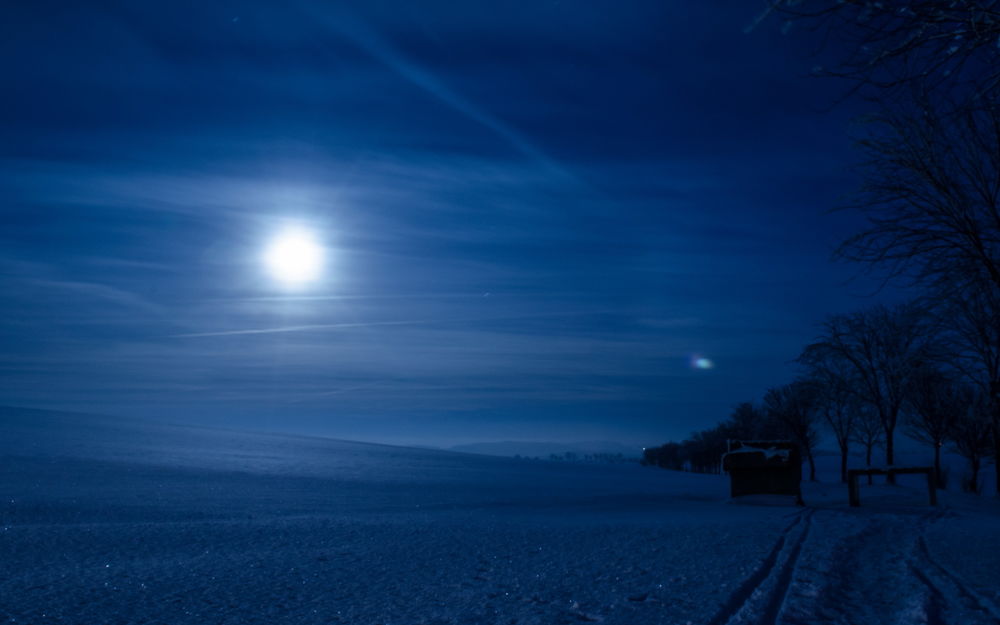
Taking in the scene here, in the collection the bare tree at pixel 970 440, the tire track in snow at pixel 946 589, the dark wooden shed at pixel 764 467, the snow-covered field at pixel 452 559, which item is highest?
the bare tree at pixel 970 440

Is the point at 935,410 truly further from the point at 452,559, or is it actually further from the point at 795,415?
the point at 452,559

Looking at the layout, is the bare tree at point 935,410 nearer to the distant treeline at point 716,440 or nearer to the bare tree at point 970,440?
the bare tree at point 970,440

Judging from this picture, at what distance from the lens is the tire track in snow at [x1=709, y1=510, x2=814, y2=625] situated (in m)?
5.25

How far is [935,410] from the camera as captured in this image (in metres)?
30.6

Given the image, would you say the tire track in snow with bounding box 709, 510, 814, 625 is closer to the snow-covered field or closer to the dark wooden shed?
the snow-covered field

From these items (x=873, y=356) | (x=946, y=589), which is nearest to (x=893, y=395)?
(x=873, y=356)

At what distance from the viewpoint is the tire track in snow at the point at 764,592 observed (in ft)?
17.2

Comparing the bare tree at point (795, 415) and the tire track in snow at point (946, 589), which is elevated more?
the bare tree at point (795, 415)

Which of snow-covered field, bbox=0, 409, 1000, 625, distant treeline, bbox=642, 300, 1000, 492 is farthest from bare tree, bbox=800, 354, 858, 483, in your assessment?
snow-covered field, bbox=0, 409, 1000, 625

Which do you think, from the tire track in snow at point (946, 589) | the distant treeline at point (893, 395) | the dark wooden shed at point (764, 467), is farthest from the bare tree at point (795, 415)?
the tire track in snow at point (946, 589)

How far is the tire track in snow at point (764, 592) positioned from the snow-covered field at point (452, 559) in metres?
0.03

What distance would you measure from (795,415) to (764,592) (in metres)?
38.5

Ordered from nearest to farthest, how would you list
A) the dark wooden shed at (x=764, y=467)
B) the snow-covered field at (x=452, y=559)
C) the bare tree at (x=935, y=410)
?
the snow-covered field at (x=452, y=559)
the dark wooden shed at (x=764, y=467)
the bare tree at (x=935, y=410)

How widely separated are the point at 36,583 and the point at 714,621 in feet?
17.3
